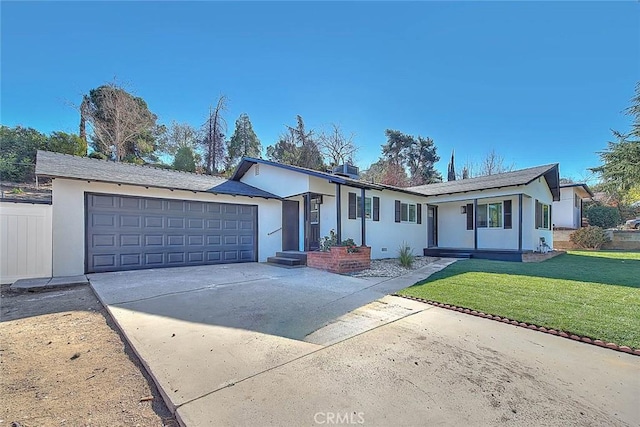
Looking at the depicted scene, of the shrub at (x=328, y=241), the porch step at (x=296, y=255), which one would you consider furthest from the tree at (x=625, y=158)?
the porch step at (x=296, y=255)

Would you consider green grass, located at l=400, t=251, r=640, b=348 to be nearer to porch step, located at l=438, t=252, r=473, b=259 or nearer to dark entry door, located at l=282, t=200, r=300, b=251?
porch step, located at l=438, t=252, r=473, b=259

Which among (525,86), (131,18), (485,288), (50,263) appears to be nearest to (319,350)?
(485,288)

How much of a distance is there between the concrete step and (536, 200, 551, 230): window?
11.0 metres

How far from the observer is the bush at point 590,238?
16062mm

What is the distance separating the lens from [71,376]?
2.71m

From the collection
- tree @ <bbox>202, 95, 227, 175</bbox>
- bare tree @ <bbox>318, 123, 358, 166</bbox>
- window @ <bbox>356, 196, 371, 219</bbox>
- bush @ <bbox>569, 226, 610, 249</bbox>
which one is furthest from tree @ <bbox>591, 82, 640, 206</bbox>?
tree @ <bbox>202, 95, 227, 175</bbox>

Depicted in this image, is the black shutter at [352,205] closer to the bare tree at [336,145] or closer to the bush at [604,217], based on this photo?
the bare tree at [336,145]

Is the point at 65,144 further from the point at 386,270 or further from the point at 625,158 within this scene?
the point at 625,158

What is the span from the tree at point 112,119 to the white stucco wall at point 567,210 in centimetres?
3002

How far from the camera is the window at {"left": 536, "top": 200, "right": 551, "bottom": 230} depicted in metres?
13.3

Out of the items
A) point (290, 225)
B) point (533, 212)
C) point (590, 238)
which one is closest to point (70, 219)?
point (290, 225)

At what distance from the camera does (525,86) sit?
13.1m

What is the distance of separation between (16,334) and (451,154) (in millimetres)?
32200

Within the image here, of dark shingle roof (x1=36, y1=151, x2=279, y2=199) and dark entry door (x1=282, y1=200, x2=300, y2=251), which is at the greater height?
dark shingle roof (x1=36, y1=151, x2=279, y2=199)
